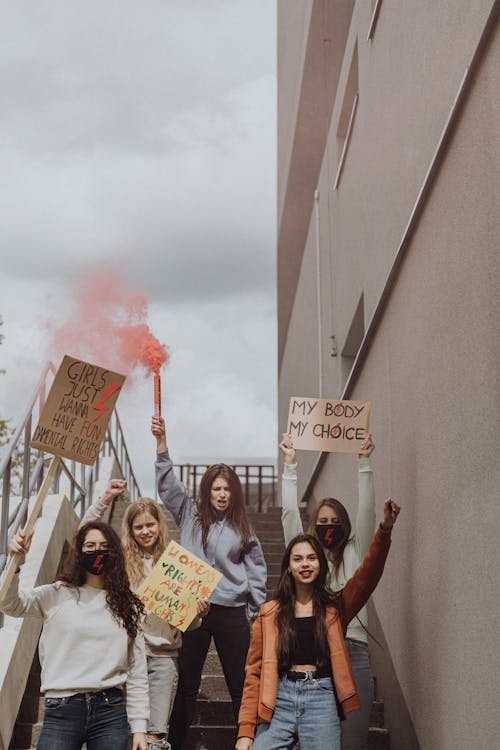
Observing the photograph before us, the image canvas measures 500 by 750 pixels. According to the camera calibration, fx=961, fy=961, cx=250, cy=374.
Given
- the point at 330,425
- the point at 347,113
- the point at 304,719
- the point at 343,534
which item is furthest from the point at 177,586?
the point at 347,113

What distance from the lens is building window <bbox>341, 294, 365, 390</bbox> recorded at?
9.67 meters

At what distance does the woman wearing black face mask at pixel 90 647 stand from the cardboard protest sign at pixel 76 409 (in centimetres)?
77

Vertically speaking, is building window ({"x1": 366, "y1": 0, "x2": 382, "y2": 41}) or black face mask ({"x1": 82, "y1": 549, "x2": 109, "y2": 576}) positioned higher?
building window ({"x1": 366, "y1": 0, "x2": 382, "y2": 41})

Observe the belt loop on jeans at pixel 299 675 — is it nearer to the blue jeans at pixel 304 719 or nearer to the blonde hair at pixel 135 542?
the blue jeans at pixel 304 719

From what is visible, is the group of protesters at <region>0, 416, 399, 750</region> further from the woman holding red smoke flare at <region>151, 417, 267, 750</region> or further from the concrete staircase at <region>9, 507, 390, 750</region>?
the concrete staircase at <region>9, 507, 390, 750</region>

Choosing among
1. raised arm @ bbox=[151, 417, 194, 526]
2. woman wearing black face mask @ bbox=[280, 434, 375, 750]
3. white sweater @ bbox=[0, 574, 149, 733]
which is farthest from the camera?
raised arm @ bbox=[151, 417, 194, 526]

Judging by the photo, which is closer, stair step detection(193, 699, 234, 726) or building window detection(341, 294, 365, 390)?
stair step detection(193, 699, 234, 726)

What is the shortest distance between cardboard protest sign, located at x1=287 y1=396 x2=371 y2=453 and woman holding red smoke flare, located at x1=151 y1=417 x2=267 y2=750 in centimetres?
46

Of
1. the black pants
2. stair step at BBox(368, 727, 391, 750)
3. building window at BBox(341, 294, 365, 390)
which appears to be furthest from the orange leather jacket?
building window at BBox(341, 294, 365, 390)

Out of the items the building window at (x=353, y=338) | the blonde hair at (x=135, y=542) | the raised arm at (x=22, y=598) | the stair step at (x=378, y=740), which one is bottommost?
the stair step at (x=378, y=740)

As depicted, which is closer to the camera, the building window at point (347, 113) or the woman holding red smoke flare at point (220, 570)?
the woman holding red smoke flare at point (220, 570)

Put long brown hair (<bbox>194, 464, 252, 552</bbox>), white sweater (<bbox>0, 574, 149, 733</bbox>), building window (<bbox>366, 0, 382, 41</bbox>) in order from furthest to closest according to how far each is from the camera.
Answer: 1. building window (<bbox>366, 0, 382, 41</bbox>)
2. long brown hair (<bbox>194, 464, 252, 552</bbox>)
3. white sweater (<bbox>0, 574, 149, 733</bbox>)

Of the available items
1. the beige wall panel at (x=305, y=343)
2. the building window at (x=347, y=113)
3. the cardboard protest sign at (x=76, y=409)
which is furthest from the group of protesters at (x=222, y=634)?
the beige wall panel at (x=305, y=343)

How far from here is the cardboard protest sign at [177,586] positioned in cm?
488
